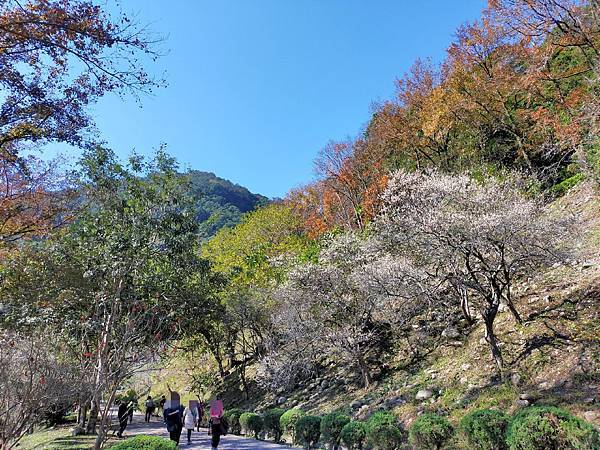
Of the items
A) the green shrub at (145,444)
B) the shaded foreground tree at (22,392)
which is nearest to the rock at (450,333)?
the green shrub at (145,444)

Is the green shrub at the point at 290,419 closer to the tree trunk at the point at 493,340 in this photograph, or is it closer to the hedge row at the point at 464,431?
the hedge row at the point at 464,431

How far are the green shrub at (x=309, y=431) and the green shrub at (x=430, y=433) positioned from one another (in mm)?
2865

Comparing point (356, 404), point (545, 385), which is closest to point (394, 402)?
point (356, 404)

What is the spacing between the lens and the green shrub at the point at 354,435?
313 inches

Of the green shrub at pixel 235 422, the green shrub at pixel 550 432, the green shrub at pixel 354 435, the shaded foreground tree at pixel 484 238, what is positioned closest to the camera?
the green shrub at pixel 550 432

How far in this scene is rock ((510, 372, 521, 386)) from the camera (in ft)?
29.8

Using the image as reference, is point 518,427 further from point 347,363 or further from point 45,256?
point 45,256

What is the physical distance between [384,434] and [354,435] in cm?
77

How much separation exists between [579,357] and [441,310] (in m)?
5.69

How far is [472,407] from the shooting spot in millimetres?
8945

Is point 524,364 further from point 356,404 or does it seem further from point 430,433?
point 356,404

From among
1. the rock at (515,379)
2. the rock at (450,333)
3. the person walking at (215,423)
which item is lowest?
the rock at (515,379)

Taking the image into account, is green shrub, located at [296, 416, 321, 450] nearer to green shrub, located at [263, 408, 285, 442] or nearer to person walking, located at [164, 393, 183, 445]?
green shrub, located at [263, 408, 285, 442]

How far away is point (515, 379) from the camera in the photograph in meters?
9.18
